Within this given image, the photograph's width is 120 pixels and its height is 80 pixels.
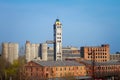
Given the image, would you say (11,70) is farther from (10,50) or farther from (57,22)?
(57,22)

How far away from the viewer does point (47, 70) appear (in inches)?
1686

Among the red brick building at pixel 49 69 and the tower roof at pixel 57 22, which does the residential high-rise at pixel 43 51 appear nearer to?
the tower roof at pixel 57 22

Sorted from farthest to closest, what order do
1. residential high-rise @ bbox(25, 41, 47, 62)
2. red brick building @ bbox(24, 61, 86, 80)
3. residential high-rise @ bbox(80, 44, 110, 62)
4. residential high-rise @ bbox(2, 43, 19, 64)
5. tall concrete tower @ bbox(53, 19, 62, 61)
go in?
residential high-rise @ bbox(25, 41, 47, 62), tall concrete tower @ bbox(53, 19, 62, 61), residential high-rise @ bbox(80, 44, 110, 62), residential high-rise @ bbox(2, 43, 19, 64), red brick building @ bbox(24, 61, 86, 80)

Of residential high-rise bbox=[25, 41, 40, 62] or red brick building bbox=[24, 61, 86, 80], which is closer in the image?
red brick building bbox=[24, 61, 86, 80]

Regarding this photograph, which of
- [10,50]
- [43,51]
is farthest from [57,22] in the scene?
[10,50]

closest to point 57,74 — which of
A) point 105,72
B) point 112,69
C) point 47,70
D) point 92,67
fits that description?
point 47,70

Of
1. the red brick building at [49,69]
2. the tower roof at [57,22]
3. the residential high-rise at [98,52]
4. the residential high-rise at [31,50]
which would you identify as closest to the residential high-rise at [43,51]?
the residential high-rise at [31,50]

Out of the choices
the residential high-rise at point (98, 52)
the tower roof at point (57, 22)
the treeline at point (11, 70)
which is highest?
the tower roof at point (57, 22)

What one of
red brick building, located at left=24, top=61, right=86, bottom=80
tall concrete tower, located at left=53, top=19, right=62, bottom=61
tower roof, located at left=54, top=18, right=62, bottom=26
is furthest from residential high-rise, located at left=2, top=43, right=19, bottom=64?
red brick building, located at left=24, top=61, right=86, bottom=80

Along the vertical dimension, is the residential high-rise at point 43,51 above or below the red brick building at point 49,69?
above

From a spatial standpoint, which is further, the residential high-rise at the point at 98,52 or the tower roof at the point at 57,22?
the tower roof at the point at 57,22

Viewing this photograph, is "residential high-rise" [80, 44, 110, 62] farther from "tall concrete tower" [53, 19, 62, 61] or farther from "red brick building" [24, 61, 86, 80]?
"red brick building" [24, 61, 86, 80]

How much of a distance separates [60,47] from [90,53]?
6413mm

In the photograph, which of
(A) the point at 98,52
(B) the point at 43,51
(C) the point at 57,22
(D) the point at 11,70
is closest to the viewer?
(D) the point at 11,70
